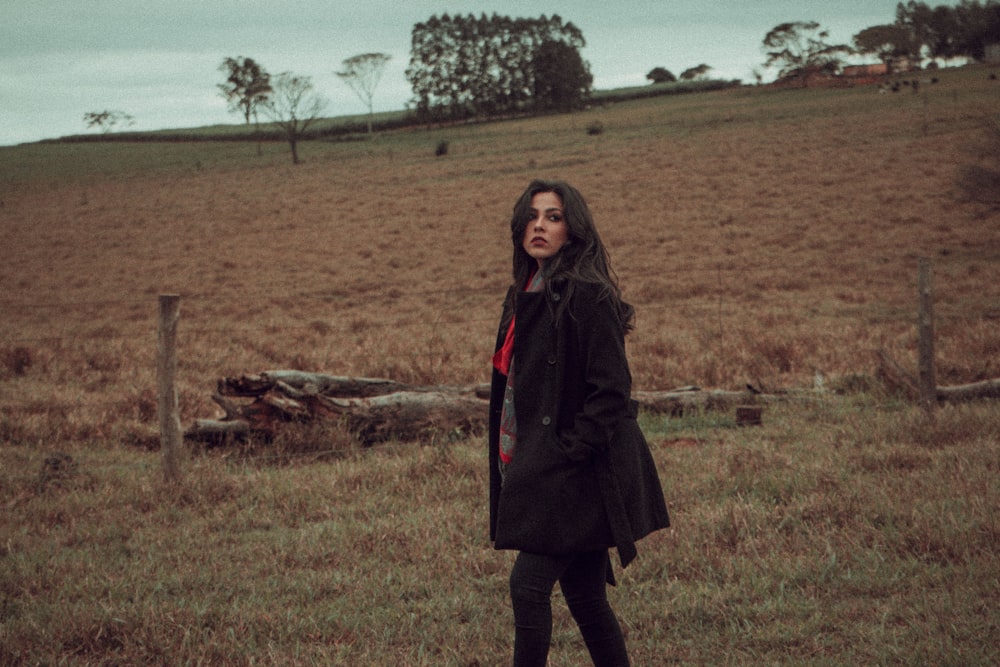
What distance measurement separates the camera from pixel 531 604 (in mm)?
2766

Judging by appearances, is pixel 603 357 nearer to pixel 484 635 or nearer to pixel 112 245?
pixel 484 635

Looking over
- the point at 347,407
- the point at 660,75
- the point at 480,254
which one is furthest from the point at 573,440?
the point at 660,75

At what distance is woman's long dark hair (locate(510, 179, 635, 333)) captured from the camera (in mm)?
2938

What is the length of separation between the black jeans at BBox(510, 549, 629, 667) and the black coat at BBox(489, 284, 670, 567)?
3.2 inches

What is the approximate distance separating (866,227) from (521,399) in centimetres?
2323

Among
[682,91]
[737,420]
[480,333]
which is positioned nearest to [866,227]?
[480,333]

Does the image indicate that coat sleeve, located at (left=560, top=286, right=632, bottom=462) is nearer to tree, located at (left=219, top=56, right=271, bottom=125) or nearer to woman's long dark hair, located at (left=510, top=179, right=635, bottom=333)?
woman's long dark hair, located at (left=510, top=179, right=635, bottom=333)

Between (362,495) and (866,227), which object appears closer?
(362,495)

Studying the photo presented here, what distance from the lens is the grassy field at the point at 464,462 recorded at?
3918 mm

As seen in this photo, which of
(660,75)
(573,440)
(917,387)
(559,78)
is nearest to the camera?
(573,440)

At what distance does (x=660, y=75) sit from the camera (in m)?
112

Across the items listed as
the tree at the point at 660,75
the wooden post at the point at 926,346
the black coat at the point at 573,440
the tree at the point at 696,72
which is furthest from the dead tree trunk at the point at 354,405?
the tree at the point at 660,75

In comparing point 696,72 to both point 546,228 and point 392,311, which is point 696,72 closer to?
point 392,311

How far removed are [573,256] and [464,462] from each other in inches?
142
